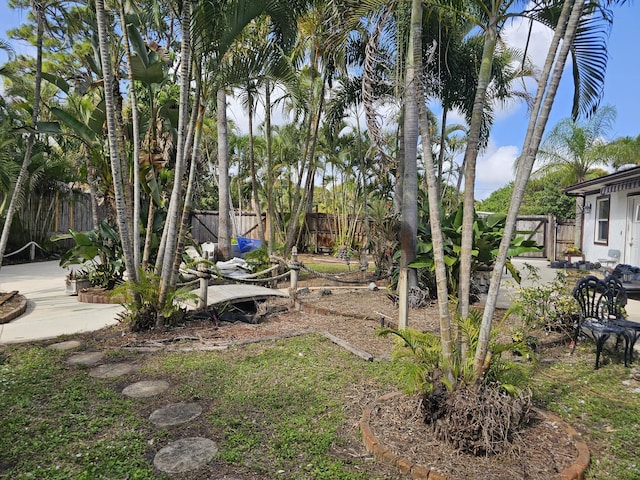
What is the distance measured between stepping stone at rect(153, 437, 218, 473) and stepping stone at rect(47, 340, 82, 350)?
2.88 m

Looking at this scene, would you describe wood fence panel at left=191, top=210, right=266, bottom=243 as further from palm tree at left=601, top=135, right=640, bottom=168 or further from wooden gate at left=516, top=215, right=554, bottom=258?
palm tree at left=601, top=135, right=640, bottom=168

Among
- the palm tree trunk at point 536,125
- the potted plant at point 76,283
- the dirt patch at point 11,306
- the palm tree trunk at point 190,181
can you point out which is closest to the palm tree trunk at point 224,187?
the potted plant at point 76,283

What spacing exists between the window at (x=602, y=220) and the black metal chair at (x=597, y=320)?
9369mm

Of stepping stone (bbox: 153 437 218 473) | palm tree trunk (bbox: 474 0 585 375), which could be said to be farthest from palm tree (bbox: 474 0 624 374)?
stepping stone (bbox: 153 437 218 473)

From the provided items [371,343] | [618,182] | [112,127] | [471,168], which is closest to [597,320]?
[371,343]

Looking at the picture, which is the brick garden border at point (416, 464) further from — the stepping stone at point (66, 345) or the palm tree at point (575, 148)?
the palm tree at point (575, 148)

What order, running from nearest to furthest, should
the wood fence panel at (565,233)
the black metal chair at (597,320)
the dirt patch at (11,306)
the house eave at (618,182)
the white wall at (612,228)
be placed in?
the black metal chair at (597,320)
the dirt patch at (11,306)
the house eave at (618,182)
the white wall at (612,228)
the wood fence panel at (565,233)

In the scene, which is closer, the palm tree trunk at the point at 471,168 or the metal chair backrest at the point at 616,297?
the palm tree trunk at the point at 471,168

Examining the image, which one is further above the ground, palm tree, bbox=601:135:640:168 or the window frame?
palm tree, bbox=601:135:640:168

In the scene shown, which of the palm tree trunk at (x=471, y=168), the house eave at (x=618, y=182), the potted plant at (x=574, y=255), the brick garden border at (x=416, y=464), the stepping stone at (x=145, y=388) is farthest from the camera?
the potted plant at (x=574, y=255)

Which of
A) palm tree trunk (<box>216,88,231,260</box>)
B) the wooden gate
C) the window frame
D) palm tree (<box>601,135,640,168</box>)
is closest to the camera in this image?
palm tree trunk (<box>216,88,231,260</box>)

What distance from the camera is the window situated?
41.5 ft

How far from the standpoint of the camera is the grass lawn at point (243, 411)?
2535 millimetres

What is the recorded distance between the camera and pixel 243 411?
A: 3229 millimetres
